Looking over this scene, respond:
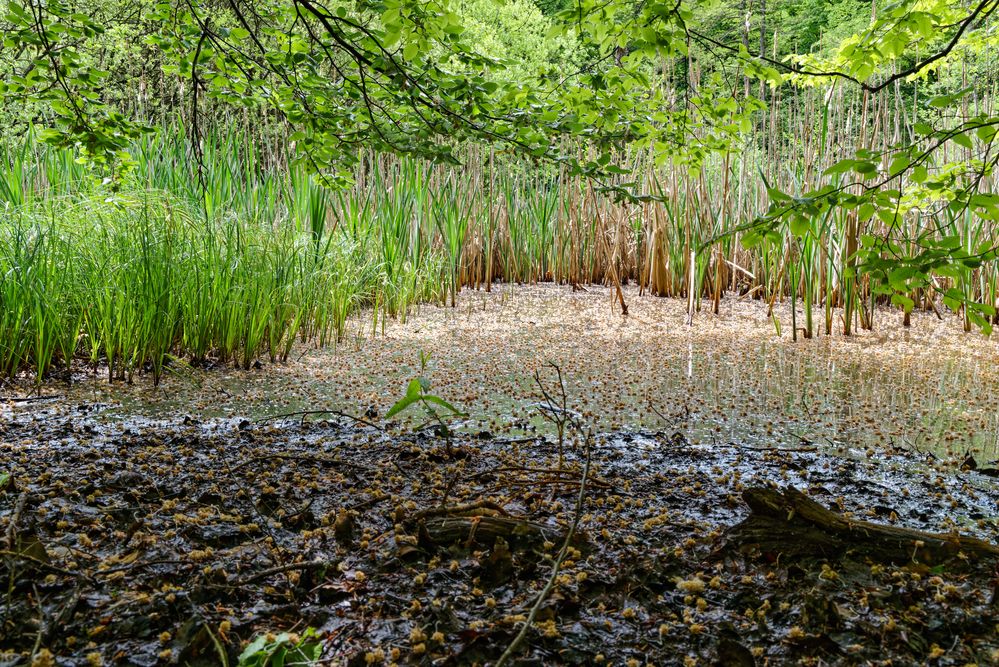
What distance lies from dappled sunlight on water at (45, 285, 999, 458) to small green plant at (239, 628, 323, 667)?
3.18 feet

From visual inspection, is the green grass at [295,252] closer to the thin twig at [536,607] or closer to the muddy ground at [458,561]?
the muddy ground at [458,561]

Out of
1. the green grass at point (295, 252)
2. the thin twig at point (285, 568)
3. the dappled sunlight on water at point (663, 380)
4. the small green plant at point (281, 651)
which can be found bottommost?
the small green plant at point (281, 651)

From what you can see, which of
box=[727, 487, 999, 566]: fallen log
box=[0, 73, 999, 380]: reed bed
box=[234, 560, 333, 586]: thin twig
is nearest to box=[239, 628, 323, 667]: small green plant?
box=[234, 560, 333, 586]: thin twig

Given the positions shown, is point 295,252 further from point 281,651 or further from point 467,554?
point 281,651

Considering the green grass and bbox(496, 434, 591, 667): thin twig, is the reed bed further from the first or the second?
A: bbox(496, 434, 591, 667): thin twig

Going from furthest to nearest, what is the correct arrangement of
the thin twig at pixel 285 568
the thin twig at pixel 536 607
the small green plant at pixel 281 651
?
the thin twig at pixel 285 568 < the small green plant at pixel 281 651 < the thin twig at pixel 536 607

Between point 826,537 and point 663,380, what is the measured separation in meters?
1.24

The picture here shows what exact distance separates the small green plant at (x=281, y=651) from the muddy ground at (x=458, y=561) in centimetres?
2

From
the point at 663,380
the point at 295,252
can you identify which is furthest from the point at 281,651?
the point at 295,252

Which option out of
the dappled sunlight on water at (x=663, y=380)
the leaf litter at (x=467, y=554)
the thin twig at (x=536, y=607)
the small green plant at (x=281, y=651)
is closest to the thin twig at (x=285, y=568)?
the leaf litter at (x=467, y=554)

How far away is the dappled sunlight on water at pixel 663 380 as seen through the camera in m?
1.77

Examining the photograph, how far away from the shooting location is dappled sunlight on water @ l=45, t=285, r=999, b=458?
1771mm

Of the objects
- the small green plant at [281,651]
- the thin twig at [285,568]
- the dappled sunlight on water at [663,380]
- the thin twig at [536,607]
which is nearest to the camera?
the thin twig at [536,607]

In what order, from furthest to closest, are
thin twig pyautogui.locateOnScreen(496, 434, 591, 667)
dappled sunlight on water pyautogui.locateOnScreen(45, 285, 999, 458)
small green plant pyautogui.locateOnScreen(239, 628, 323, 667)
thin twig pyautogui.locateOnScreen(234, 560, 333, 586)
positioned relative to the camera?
dappled sunlight on water pyautogui.locateOnScreen(45, 285, 999, 458)
thin twig pyautogui.locateOnScreen(234, 560, 333, 586)
small green plant pyautogui.locateOnScreen(239, 628, 323, 667)
thin twig pyautogui.locateOnScreen(496, 434, 591, 667)
